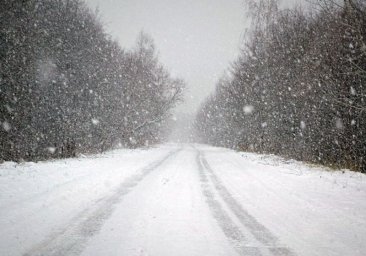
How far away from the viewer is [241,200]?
795 cm

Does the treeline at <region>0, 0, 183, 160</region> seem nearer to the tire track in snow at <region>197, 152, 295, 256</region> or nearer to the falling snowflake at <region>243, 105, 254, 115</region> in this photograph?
the tire track in snow at <region>197, 152, 295, 256</region>

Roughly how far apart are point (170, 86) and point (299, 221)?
1383 inches

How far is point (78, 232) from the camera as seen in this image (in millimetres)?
5023

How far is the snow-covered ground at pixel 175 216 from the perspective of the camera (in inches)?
179

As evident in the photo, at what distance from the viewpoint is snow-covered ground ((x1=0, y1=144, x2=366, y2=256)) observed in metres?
4.55

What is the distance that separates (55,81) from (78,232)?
14532mm

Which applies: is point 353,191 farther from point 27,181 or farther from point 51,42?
point 51,42

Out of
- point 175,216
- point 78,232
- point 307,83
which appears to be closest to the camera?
point 78,232

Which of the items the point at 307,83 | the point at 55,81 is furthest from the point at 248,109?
the point at 55,81

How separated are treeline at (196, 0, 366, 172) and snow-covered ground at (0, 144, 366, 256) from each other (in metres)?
4.97

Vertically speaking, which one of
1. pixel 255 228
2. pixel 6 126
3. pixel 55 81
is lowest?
pixel 255 228

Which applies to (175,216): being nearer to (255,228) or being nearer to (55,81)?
Answer: (255,228)

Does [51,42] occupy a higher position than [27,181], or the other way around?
[51,42]

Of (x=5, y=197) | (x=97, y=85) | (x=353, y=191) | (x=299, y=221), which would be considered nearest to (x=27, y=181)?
(x=5, y=197)
